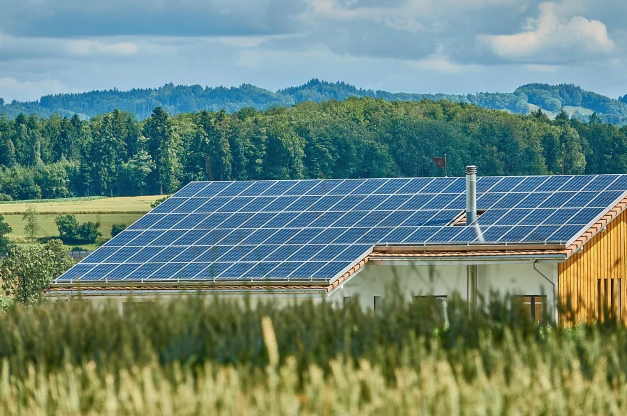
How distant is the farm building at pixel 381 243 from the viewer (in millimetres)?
36406

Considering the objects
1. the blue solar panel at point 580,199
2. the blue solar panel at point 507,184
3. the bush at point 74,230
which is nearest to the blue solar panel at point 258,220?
the blue solar panel at point 507,184

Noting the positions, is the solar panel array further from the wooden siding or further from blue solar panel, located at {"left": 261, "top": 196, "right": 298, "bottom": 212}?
the wooden siding

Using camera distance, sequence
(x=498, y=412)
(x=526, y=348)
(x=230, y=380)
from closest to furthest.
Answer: (x=498, y=412), (x=230, y=380), (x=526, y=348)

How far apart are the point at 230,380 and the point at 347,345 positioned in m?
1.83

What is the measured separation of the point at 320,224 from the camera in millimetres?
40969

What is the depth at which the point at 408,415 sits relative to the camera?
11617 millimetres

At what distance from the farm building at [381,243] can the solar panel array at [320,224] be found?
6 centimetres

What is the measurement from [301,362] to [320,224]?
89.7ft

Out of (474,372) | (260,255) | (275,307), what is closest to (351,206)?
(260,255)

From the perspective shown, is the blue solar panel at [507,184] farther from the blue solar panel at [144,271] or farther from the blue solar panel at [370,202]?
the blue solar panel at [144,271]

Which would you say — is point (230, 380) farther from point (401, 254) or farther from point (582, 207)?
point (582, 207)

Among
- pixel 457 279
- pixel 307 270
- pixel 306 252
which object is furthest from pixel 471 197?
pixel 307 270

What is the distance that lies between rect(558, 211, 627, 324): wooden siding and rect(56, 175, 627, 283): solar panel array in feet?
3.05

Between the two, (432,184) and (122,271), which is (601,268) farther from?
(122,271)
